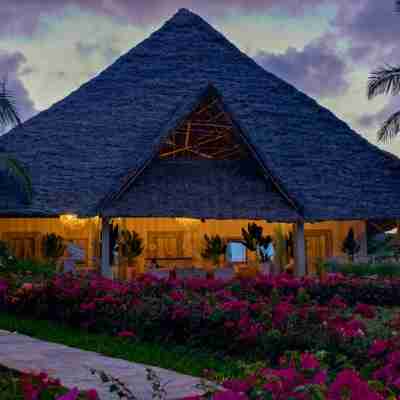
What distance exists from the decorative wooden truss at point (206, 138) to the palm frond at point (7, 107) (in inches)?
192

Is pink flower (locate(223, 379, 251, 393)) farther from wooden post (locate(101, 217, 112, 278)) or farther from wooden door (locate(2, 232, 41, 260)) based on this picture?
wooden door (locate(2, 232, 41, 260))

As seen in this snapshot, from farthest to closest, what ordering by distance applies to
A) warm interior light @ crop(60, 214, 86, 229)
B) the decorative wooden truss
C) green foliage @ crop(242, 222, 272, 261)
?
green foliage @ crop(242, 222, 272, 261) → the decorative wooden truss → warm interior light @ crop(60, 214, 86, 229)

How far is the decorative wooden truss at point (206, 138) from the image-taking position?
21.5m

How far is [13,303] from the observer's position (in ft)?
39.1

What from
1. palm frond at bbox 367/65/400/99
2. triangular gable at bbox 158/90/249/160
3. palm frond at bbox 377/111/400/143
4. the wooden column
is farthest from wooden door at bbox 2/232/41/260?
palm frond at bbox 367/65/400/99

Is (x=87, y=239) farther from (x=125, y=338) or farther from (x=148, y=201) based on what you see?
(x=125, y=338)

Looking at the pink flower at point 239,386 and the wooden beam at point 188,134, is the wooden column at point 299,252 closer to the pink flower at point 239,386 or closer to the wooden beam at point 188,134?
the wooden beam at point 188,134

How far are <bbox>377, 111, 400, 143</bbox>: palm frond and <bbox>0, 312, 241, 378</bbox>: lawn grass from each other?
1515 cm

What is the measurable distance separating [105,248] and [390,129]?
9.83 m

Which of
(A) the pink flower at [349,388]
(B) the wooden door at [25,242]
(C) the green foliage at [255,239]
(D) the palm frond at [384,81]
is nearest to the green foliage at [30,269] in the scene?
(B) the wooden door at [25,242]

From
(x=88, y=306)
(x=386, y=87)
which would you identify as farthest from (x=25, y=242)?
(x=88, y=306)

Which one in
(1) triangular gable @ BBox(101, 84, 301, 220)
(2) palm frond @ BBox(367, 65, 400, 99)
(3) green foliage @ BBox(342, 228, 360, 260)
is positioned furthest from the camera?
(3) green foliage @ BBox(342, 228, 360, 260)

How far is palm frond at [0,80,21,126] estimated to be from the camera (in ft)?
58.7

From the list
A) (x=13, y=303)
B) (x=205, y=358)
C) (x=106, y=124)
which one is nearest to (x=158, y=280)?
(x=13, y=303)
